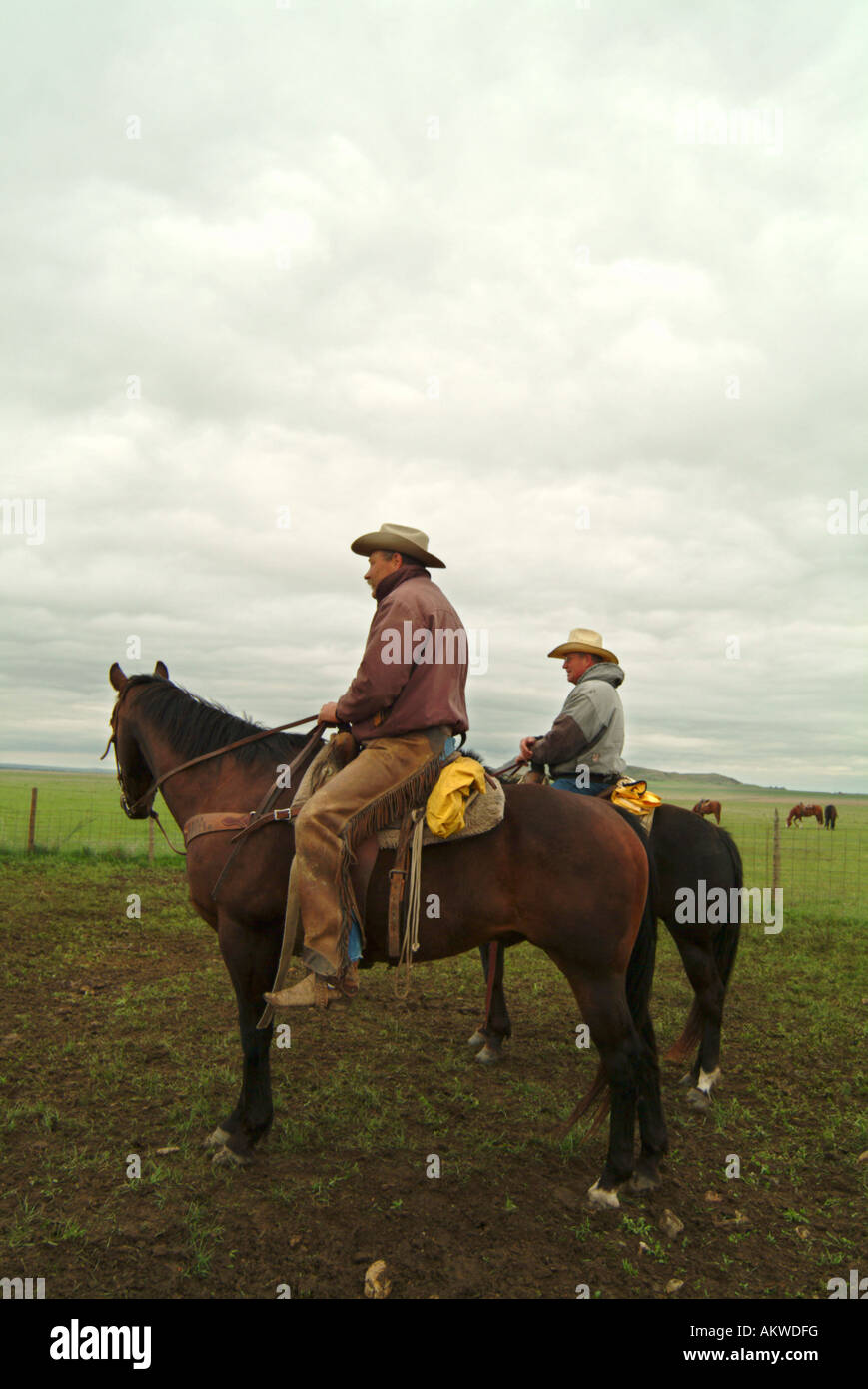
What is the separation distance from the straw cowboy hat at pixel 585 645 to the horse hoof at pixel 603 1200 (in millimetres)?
3746

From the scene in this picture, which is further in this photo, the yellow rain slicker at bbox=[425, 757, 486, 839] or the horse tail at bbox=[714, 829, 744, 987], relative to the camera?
the horse tail at bbox=[714, 829, 744, 987]

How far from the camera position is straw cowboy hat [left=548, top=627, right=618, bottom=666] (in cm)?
637

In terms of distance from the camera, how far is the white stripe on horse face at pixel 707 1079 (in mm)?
5879

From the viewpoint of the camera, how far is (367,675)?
4434 mm

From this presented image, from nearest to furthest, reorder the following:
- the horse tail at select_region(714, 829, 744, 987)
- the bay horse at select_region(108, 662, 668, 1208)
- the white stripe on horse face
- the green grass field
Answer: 1. the green grass field
2. the bay horse at select_region(108, 662, 668, 1208)
3. the white stripe on horse face
4. the horse tail at select_region(714, 829, 744, 987)

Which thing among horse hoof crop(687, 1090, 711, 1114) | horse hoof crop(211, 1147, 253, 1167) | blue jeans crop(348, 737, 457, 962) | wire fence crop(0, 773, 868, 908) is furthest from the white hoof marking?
horse hoof crop(687, 1090, 711, 1114)

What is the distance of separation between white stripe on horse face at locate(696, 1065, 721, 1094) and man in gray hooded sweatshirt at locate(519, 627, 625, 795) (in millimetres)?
2321

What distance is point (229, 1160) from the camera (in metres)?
4.55

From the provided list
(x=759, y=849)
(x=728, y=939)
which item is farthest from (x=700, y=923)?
(x=759, y=849)

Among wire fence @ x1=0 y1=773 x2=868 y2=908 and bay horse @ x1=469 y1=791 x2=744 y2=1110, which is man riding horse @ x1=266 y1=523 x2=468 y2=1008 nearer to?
wire fence @ x1=0 y1=773 x2=868 y2=908

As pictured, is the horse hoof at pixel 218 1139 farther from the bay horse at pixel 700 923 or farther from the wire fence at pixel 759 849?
the bay horse at pixel 700 923

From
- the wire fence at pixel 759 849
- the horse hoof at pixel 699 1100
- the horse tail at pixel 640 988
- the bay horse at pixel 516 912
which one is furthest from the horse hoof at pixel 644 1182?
the wire fence at pixel 759 849

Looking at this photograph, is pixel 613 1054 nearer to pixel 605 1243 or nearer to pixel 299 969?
pixel 605 1243

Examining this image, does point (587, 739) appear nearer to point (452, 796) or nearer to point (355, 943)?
point (452, 796)
